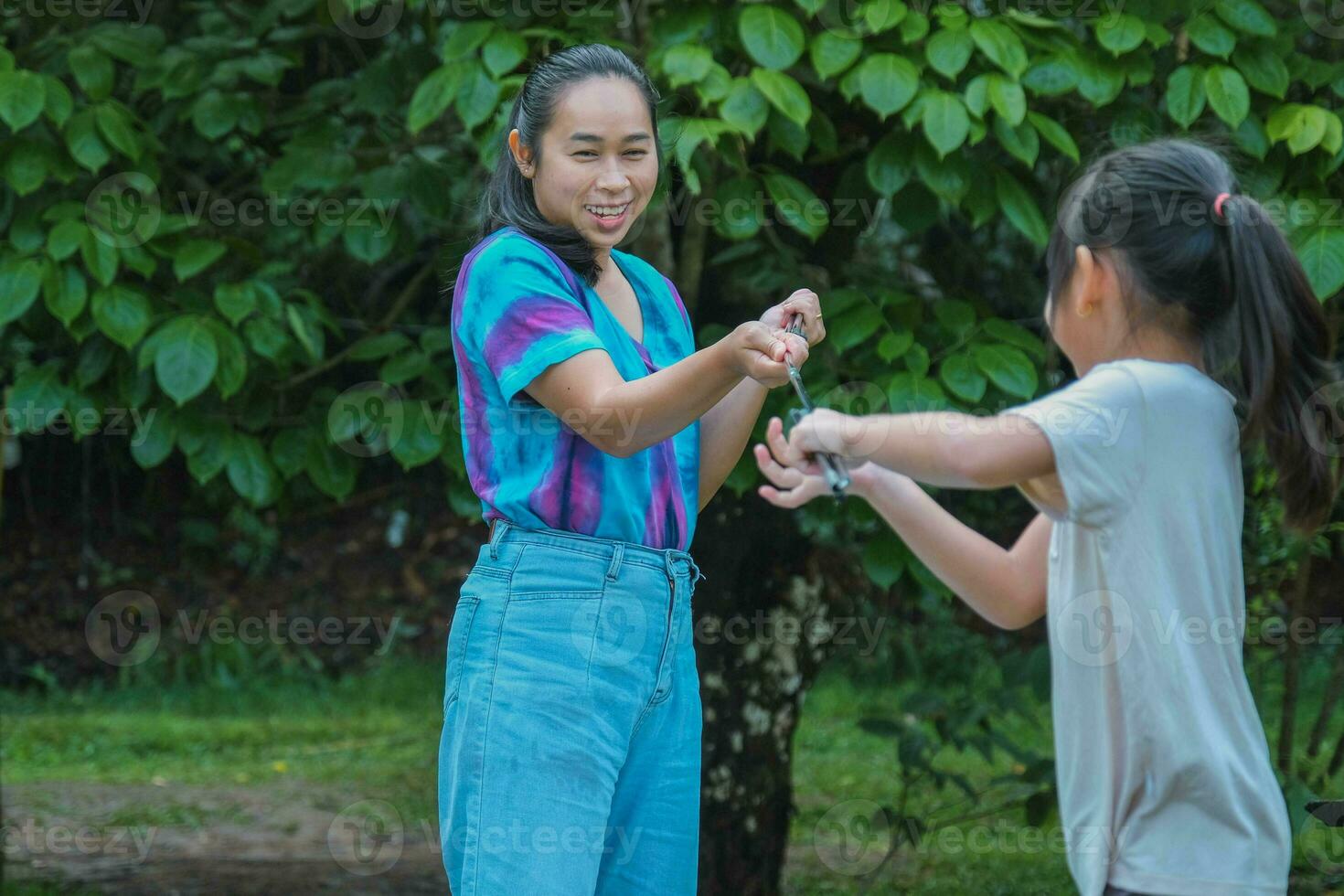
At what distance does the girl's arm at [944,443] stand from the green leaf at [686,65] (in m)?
1.21

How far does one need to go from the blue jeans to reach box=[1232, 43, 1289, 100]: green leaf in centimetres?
157

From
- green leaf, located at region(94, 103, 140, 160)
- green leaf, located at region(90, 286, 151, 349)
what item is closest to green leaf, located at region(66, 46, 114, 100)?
green leaf, located at region(94, 103, 140, 160)

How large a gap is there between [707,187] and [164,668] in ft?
15.9

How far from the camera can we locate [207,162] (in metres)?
3.49

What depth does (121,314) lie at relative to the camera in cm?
291

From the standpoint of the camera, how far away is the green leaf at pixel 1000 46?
264 cm

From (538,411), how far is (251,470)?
132 centimetres

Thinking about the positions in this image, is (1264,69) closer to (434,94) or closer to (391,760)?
(434,94)

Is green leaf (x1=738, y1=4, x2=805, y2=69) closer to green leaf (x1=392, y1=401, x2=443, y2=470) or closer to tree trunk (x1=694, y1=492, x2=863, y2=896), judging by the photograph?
green leaf (x1=392, y1=401, x2=443, y2=470)

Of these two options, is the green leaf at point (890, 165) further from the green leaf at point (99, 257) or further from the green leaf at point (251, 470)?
the green leaf at point (99, 257)

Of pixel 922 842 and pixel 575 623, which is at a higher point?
pixel 575 623

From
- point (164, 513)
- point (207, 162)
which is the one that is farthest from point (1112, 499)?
point (164, 513)

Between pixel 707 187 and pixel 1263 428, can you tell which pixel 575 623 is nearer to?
pixel 1263 428

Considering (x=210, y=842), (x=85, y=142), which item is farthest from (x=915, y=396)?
(x=210, y=842)
